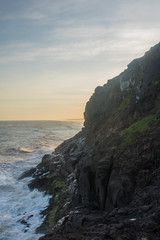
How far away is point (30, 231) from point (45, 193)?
7.70 meters

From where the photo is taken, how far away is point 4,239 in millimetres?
16766

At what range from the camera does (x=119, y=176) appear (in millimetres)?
13742

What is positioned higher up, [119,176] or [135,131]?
[135,131]

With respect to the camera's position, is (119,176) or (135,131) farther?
(135,131)

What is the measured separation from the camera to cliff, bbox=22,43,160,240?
9212mm

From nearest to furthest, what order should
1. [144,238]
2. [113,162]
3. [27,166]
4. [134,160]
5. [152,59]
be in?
[144,238]
[134,160]
[113,162]
[152,59]
[27,166]

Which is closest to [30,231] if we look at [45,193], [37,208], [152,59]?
[37,208]

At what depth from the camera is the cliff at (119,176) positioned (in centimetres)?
921

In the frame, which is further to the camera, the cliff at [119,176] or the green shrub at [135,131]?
the green shrub at [135,131]

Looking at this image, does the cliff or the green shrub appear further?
the green shrub

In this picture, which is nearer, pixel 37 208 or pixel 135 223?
pixel 135 223

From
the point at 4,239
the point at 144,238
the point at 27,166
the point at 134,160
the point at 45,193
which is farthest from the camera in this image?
the point at 27,166

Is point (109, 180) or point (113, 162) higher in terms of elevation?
point (113, 162)

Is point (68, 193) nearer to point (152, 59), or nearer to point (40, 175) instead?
point (40, 175)
